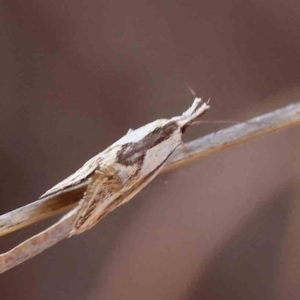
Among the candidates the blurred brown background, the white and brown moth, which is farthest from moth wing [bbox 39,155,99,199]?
the blurred brown background

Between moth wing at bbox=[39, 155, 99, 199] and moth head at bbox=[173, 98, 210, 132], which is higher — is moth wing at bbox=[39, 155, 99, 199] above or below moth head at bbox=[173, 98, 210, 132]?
above

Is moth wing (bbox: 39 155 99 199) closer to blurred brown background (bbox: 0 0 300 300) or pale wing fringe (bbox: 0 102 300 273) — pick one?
pale wing fringe (bbox: 0 102 300 273)

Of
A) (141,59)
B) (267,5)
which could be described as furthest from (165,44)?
(267,5)

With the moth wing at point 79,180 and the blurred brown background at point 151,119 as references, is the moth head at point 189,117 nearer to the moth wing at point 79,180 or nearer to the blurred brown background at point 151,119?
the moth wing at point 79,180

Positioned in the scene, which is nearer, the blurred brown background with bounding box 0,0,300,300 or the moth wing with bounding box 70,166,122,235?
the moth wing with bounding box 70,166,122,235

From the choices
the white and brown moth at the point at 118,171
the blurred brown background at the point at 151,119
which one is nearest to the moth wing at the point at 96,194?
the white and brown moth at the point at 118,171

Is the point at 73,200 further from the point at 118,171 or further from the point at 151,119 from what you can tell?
the point at 151,119
